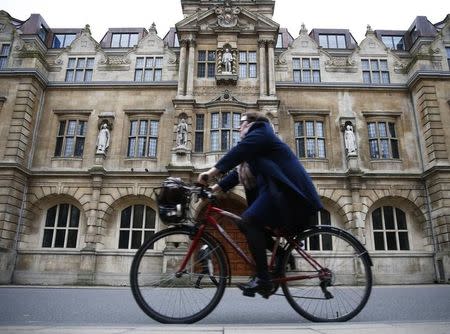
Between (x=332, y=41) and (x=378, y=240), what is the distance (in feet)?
50.1

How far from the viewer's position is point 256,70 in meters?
18.0

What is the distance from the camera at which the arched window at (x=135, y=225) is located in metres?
16.2

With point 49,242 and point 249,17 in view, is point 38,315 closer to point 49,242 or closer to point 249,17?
point 49,242

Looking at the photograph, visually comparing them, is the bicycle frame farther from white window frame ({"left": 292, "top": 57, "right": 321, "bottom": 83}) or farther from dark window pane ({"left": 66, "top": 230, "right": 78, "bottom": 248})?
white window frame ({"left": 292, "top": 57, "right": 321, "bottom": 83})

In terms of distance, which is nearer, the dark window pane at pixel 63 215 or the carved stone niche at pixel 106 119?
the dark window pane at pixel 63 215

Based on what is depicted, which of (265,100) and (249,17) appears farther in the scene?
(249,17)

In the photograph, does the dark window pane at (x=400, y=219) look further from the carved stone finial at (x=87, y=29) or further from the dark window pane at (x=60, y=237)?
the carved stone finial at (x=87, y=29)

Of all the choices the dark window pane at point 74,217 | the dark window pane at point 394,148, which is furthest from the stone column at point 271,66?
the dark window pane at point 74,217

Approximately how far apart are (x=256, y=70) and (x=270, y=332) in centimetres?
1668

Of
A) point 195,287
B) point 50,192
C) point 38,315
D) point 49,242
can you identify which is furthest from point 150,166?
point 195,287

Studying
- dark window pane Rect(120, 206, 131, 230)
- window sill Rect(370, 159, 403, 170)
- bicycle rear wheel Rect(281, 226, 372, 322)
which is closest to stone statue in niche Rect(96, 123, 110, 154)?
dark window pane Rect(120, 206, 131, 230)

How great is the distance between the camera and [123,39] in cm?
2592

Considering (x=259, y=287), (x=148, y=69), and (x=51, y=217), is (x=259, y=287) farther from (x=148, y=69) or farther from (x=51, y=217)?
(x=148, y=69)

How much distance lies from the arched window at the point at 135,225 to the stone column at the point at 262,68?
7.86 metres
